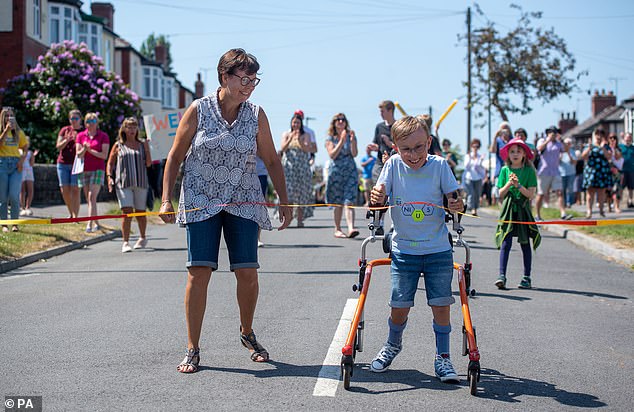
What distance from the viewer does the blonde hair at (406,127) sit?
217 inches

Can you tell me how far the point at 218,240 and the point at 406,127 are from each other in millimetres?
1363

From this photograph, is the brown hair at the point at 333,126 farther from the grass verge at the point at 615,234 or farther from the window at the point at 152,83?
the window at the point at 152,83

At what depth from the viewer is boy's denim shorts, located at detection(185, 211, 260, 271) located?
5746 millimetres

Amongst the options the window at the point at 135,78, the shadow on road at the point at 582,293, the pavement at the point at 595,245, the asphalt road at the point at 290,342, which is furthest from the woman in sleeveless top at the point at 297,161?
the window at the point at 135,78

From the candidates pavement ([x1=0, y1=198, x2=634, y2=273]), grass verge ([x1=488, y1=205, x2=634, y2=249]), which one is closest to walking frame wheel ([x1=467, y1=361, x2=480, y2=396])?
pavement ([x1=0, y1=198, x2=634, y2=273])

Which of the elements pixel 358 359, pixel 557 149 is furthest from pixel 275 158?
pixel 557 149

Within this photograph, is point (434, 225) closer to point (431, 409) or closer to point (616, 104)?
point (431, 409)

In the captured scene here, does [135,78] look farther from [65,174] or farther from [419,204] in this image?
[419,204]

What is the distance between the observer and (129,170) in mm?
12953

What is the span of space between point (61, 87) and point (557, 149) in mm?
18986

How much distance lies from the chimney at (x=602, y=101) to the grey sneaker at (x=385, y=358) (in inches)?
2902

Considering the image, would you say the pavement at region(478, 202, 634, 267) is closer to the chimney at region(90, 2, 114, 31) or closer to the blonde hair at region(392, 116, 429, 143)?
the blonde hair at region(392, 116, 429, 143)

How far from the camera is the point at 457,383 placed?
5477 millimetres

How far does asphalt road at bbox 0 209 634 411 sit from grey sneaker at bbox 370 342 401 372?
2.7 inches
